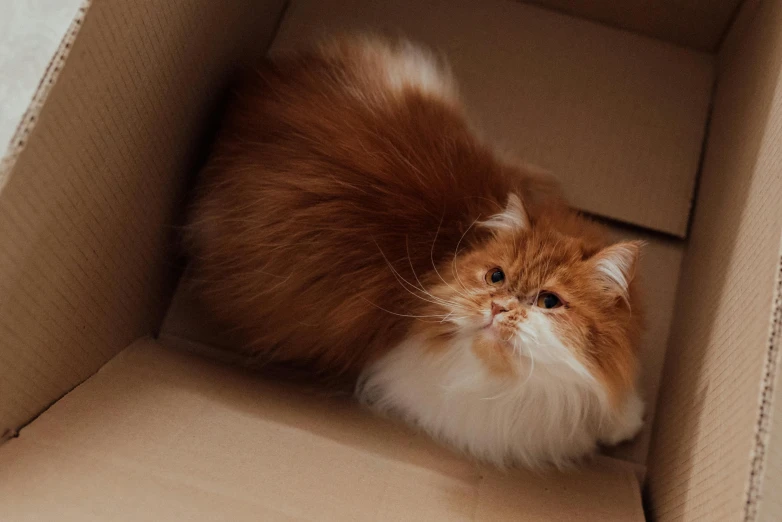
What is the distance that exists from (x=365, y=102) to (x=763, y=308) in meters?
0.72

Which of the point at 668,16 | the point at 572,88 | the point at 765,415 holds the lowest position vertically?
the point at 765,415

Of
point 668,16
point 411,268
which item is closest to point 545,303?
point 411,268

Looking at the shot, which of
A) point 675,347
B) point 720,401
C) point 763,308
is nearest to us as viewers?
point 763,308

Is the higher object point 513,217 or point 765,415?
point 513,217

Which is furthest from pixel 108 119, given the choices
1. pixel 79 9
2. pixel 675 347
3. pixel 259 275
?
pixel 675 347

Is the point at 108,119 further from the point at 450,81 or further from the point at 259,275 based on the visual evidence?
the point at 450,81

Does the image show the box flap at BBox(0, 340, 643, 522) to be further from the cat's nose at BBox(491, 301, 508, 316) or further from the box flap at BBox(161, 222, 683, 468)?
the cat's nose at BBox(491, 301, 508, 316)

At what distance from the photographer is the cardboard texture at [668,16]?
5.26 ft

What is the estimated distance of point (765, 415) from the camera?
76 centimetres

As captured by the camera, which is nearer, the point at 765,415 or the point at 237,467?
the point at 765,415

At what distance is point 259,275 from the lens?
121 cm

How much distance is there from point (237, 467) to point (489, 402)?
41 cm

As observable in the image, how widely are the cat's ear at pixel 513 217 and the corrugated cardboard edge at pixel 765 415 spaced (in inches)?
15.1

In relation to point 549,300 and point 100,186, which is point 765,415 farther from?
point 100,186
